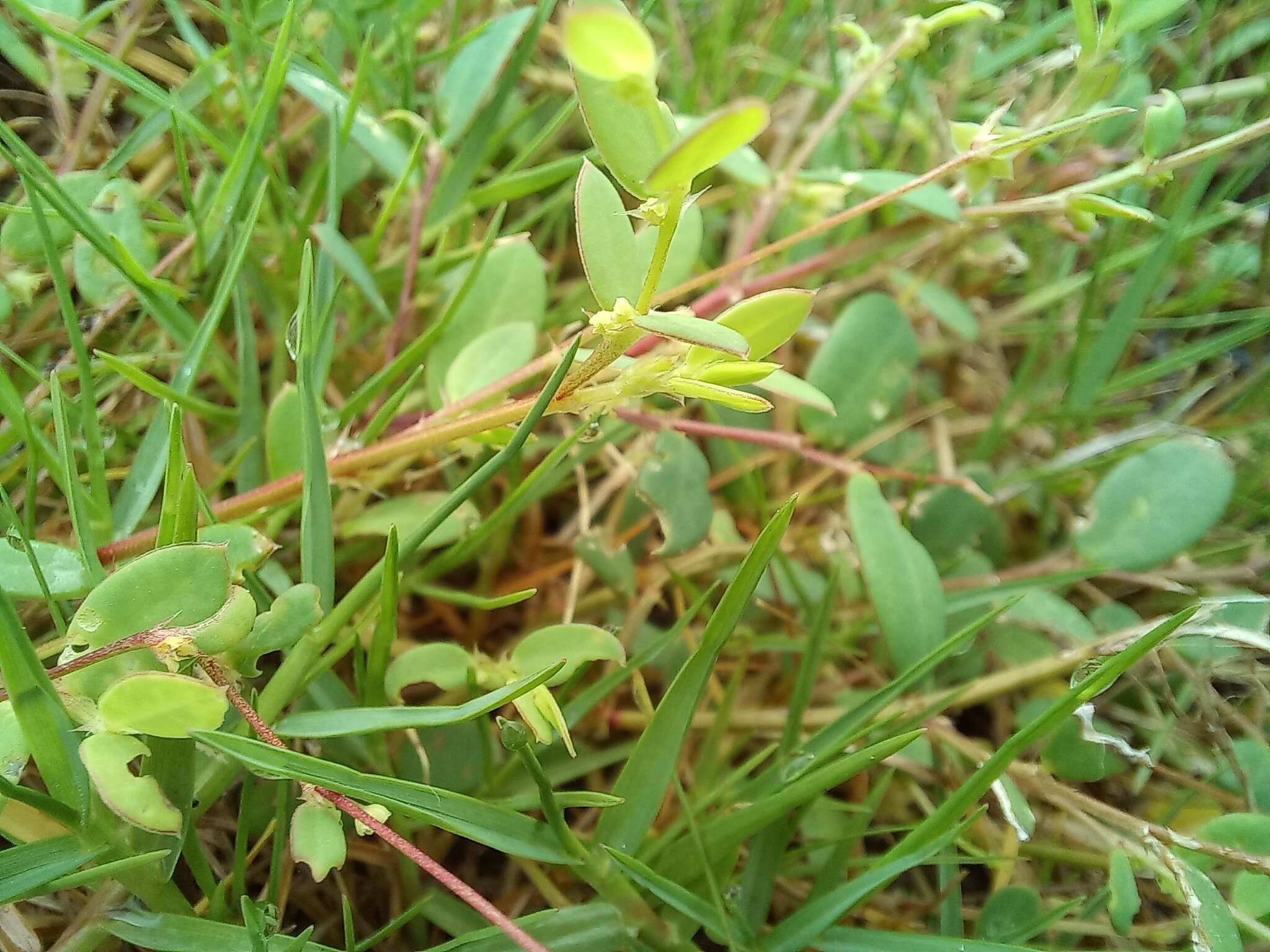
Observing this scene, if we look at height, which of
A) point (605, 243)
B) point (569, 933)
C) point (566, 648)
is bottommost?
point (569, 933)

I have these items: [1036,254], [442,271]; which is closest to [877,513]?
[442,271]

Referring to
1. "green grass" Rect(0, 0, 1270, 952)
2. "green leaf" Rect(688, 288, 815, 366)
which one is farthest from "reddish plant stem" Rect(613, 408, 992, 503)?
"green leaf" Rect(688, 288, 815, 366)

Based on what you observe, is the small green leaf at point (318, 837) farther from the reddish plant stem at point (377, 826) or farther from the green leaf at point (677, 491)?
the green leaf at point (677, 491)

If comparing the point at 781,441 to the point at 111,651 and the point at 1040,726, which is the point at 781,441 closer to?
the point at 1040,726

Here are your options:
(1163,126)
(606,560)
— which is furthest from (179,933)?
(1163,126)

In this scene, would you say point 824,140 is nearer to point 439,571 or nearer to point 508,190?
point 508,190

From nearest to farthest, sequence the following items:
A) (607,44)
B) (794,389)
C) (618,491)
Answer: (607,44) < (794,389) < (618,491)
